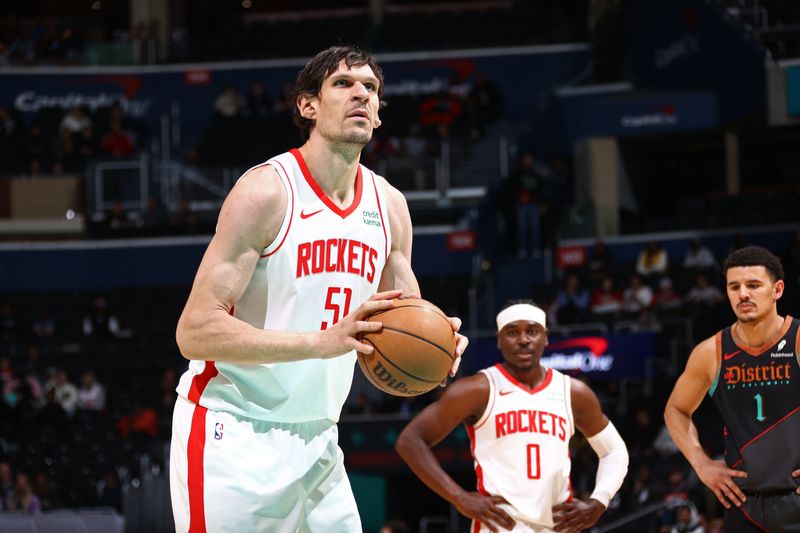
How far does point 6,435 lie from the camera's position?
18438mm

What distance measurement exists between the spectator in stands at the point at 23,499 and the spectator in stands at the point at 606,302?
770 cm

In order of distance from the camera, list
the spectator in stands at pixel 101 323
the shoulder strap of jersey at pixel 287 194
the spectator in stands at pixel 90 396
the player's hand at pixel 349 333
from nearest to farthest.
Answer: the player's hand at pixel 349 333 → the shoulder strap of jersey at pixel 287 194 → the spectator in stands at pixel 90 396 → the spectator in stands at pixel 101 323

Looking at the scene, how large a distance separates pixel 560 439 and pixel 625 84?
17.0 metres

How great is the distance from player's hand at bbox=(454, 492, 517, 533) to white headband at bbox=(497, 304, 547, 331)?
100cm

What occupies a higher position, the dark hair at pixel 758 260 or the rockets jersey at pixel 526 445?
the dark hair at pixel 758 260

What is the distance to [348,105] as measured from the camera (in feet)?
15.4

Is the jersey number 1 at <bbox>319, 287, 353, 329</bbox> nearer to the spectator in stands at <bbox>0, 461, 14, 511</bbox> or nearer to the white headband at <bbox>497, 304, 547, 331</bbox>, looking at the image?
the white headband at <bbox>497, 304, 547, 331</bbox>

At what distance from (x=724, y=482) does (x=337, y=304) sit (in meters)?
2.84

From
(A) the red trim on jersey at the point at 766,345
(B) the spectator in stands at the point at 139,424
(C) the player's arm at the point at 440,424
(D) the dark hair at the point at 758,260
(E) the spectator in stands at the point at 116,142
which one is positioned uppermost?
(E) the spectator in stands at the point at 116,142

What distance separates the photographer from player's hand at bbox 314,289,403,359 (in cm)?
421

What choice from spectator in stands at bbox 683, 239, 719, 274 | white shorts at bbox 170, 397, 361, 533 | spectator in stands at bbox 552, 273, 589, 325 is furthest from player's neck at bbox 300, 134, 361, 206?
spectator in stands at bbox 683, 239, 719, 274

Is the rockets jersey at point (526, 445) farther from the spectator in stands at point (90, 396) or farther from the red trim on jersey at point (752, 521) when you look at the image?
the spectator in stands at point (90, 396)

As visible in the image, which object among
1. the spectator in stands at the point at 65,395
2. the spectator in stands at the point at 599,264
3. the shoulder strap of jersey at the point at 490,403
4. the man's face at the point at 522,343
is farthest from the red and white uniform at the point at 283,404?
the spectator in stands at the point at 65,395

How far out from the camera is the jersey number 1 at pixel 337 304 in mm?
4645
